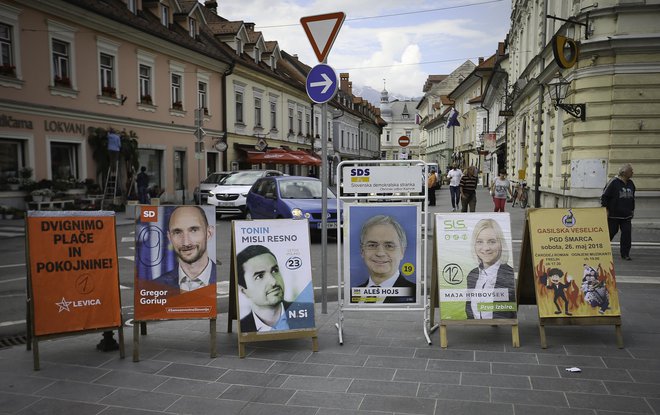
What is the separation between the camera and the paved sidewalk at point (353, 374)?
3.76 m

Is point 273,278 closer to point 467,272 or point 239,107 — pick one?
point 467,272

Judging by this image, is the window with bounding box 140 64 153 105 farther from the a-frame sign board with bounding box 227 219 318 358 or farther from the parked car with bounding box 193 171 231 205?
the a-frame sign board with bounding box 227 219 318 358

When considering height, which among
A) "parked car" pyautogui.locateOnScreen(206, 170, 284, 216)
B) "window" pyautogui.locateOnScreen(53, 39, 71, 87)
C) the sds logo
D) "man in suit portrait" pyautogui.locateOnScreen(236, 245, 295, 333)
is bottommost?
"man in suit portrait" pyautogui.locateOnScreen(236, 245, 295, 333)

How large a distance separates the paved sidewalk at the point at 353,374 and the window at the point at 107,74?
17.3m

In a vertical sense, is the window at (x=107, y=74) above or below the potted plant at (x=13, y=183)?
above

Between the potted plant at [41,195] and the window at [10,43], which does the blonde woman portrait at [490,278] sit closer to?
the potted plant at [41,195]

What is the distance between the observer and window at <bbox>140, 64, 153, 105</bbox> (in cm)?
2280

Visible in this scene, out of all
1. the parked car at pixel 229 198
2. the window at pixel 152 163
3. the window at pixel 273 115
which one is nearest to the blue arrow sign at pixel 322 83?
the parked car at pixel 229 198

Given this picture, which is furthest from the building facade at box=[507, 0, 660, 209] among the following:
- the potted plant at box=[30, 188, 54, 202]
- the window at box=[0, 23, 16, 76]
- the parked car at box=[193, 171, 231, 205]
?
the window at box=[0, 23, 16, 76]

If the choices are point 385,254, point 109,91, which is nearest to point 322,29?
point 385,254

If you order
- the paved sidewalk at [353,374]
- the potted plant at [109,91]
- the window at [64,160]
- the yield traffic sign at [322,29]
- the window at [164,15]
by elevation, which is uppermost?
the window at [164,15]

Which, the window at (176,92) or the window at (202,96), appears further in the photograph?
the window at (202,96)

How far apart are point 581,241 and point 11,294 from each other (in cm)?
712

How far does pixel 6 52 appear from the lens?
16.4 meters
